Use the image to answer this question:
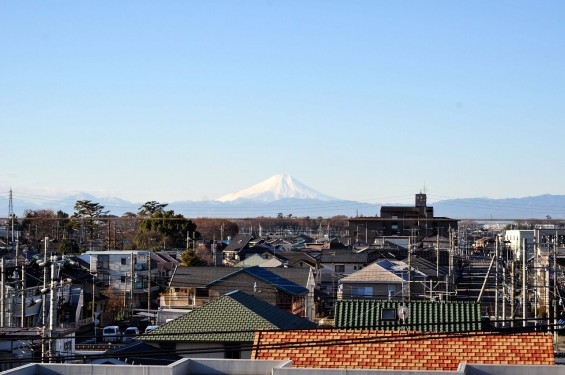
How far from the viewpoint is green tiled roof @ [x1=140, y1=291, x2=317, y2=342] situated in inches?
750

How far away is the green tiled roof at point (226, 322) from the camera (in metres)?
19.1

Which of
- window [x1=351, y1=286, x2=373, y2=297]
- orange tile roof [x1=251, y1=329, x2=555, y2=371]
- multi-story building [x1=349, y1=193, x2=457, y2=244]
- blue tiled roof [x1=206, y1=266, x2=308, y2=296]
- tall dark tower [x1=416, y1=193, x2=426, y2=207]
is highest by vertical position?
tall dark tower [x1=416, y1=193, x2=426, y2=207]

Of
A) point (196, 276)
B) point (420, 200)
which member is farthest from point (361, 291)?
point (420, 200)

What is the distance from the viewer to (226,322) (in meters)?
20.2

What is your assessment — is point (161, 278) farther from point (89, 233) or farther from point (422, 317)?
point (422, 317)

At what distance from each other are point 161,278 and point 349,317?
107ft

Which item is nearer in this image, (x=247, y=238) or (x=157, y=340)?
(x=157, y=340)

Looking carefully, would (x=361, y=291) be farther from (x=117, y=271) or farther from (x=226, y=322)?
(x=226, y=322)

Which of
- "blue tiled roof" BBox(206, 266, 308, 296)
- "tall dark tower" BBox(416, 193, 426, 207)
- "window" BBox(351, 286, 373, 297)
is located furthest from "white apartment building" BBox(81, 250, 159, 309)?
"tall dark tower" BBox(416, 193, 426, 207)

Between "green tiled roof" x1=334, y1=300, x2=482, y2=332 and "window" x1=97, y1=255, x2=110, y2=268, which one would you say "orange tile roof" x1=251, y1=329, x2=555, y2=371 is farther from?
"window" x1=97, y1=255, x2=110, y2=268

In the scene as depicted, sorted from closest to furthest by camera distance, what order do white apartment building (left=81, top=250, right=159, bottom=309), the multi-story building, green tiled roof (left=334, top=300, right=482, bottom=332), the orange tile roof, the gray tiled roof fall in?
1. the orange tile roof
2. green tiled roof (left=334, top=300, right=482, bottom=332)
3. the gray tiled roof
4. white apartment building (left=81, top=250, right=159, bottom=309)
5. the multi-story building

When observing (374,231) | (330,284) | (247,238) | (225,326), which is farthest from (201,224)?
(225,326)

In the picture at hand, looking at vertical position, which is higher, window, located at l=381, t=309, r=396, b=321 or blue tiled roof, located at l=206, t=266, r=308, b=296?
window, located at l=381, t=309, r=396, b=321

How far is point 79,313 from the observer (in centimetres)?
3747
